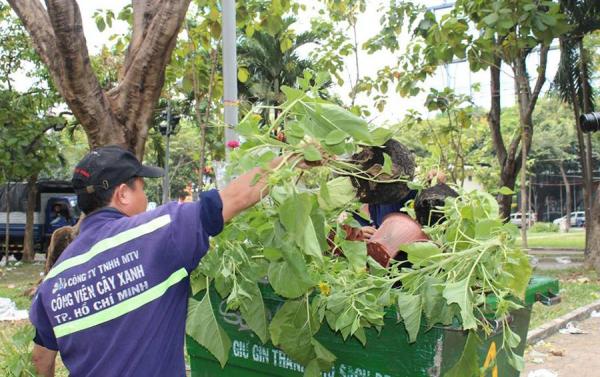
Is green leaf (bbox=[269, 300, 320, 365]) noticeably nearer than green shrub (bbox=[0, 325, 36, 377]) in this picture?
Yes

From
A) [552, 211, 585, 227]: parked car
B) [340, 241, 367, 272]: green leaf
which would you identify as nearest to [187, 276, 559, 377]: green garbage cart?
[340, 241, 367, 272]: green leaf

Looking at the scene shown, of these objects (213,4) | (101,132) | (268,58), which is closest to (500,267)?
(101,132)

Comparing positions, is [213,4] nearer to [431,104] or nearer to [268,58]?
[431,104]

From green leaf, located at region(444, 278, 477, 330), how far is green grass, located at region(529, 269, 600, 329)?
13.1 ft

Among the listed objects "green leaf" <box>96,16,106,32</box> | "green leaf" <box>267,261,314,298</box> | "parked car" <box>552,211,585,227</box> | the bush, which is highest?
"green leaf" <box>96,16,106,32</box>

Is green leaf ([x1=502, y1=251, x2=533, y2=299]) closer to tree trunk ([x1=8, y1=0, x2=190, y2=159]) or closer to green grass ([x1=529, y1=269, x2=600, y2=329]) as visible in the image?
tree trunk ([x1=8, y1=0, x2=190, y2=159])

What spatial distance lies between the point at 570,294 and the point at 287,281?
273 inches

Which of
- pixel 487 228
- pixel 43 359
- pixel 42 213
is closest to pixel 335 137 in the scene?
pixel 487 228

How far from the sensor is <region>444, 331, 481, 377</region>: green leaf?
1.92m

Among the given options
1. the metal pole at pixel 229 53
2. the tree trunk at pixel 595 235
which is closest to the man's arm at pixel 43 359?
the metal pole at pixel 229 53

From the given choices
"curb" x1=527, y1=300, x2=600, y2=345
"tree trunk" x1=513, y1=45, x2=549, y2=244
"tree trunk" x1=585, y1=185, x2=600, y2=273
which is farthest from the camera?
"tree trunk" x1=585, y1=185, x2=600, y2=273

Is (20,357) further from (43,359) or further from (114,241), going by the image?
(114,241)

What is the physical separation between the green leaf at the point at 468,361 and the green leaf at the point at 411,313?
0.51 feet

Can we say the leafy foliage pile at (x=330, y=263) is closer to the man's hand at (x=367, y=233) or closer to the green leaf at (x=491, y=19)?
the man's hand at (x=367, y=233)
